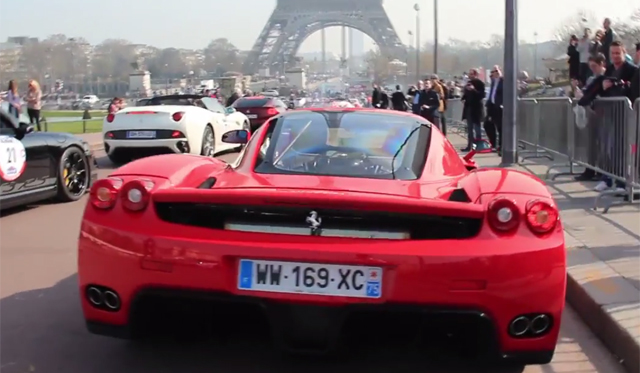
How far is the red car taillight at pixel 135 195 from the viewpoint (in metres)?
3.57

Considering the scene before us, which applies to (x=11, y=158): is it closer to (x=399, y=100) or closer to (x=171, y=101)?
(x=171, y=101)

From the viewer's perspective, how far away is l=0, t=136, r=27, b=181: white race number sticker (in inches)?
313

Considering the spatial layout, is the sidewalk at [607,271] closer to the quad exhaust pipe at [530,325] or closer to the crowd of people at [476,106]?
the quad exhaust pipe at [530,325]

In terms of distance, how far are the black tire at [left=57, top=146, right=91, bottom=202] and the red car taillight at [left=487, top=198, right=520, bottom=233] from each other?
6.75 m

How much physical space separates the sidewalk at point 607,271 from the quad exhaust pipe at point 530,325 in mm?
650

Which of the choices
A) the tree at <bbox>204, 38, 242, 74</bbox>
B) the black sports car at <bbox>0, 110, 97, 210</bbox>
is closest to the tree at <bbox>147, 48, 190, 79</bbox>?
the tree at <bbox>204, 38, 242, 74</bbox>

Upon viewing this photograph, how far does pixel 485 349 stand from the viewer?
352cm

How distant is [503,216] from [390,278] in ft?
1.98

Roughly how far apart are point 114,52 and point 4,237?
87.3 metres

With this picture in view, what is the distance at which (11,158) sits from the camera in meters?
8.09

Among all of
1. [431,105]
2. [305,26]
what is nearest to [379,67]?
[305,26]

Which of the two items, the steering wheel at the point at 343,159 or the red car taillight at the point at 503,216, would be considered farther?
the steering wheel at the point at 343,159

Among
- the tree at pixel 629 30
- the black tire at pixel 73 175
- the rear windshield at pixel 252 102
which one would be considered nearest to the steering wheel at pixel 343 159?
the black tire at pixel 73 175

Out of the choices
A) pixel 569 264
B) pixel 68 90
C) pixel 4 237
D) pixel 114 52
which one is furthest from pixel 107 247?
pixel 114 52
